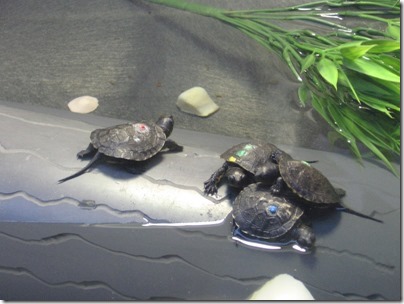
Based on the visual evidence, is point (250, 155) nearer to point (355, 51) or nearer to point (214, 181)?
point (214, 181)

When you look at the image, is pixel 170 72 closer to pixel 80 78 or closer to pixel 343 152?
pixel 80 78

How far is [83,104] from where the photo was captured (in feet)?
6.01

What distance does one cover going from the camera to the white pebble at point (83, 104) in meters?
1.81

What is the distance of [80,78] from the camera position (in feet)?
6.42

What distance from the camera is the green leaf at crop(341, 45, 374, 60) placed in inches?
52.8

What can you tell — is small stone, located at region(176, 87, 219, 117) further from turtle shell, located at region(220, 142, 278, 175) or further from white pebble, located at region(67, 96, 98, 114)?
turtle shell, located at region(220, 142, 278, 175)

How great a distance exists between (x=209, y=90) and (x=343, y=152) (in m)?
0.60

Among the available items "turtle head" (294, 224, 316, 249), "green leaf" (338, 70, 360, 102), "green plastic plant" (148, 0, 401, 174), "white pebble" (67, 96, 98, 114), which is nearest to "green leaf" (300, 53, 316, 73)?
"green plastic plant" (148, 0, 401, 174)

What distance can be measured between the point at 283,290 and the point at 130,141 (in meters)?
0.54

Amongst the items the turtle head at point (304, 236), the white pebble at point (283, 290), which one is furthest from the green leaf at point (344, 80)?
the white pebble at point (283, 290)

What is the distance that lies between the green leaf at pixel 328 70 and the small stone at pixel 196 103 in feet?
1.44

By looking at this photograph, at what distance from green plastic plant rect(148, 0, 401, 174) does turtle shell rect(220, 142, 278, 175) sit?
267 millimetres

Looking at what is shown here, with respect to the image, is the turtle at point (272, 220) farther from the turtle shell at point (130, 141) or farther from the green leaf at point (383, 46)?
the green leaf at point (383, 46)

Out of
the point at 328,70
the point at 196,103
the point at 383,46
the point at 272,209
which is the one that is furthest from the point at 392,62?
the point at 196,103
